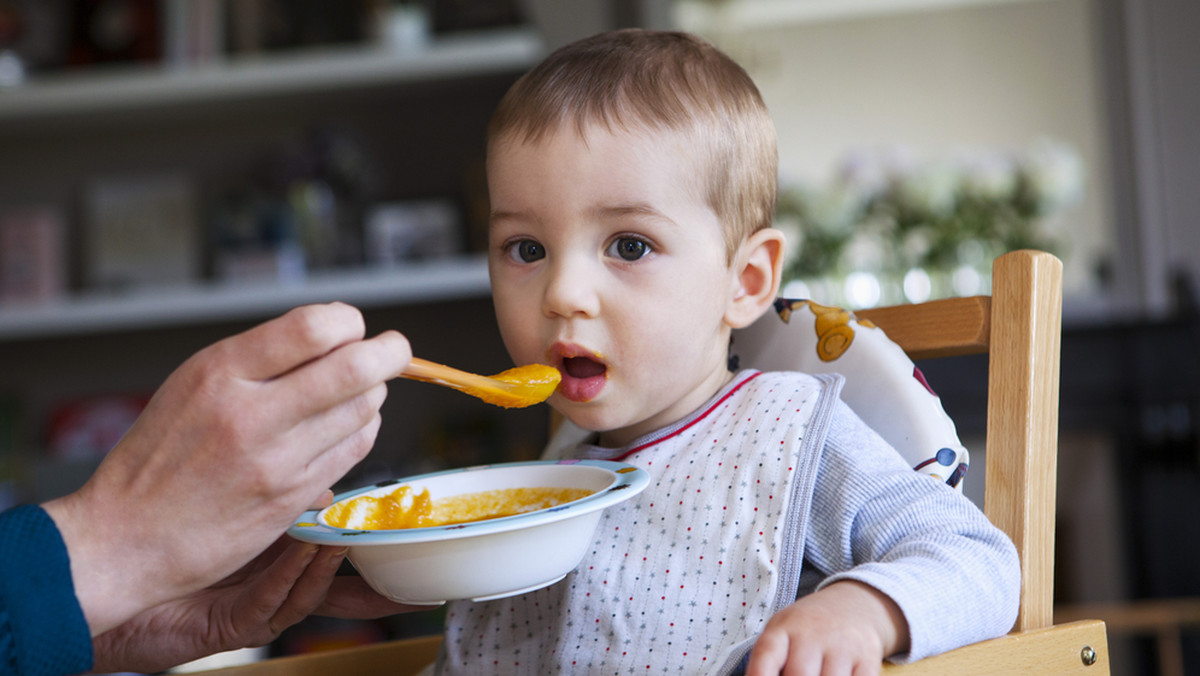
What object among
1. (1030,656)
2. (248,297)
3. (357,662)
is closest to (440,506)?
(357,662)

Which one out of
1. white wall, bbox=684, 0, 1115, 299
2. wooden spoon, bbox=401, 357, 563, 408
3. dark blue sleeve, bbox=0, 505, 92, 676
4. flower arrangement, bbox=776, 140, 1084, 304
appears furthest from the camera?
white wall, bbox=684, 0, 1115, 299

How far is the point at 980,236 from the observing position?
2.35 metres

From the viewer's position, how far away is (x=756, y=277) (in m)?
0.88

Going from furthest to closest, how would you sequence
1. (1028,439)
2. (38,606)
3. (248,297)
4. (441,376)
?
1. (248,297)
2. (1028,439)
3. (441,376)
4. (38,606)

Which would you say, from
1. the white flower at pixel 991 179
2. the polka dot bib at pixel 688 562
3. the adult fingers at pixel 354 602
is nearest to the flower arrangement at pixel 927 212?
the white flower at pixel 991 179

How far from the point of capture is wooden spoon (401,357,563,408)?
0.60 meters

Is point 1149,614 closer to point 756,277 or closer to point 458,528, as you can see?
point 756,277

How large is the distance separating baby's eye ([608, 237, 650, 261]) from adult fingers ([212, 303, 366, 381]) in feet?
1.03

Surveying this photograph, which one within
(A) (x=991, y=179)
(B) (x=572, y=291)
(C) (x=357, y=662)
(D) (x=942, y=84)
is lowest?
(C) (x=357, y=662)

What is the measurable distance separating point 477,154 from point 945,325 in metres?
1.56

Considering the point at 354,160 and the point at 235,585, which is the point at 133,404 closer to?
the point at 354,160

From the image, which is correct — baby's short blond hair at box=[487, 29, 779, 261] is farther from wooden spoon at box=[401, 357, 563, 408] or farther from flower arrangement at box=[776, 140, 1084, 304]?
flower arrangement at box=[776, 140, 1084, 304]

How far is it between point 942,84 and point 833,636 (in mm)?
2479

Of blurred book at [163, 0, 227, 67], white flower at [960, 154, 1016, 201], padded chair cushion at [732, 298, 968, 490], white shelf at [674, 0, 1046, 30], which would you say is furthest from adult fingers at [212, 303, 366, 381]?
white shelf at [674, 0, 1046, 30]
